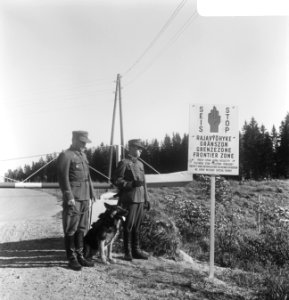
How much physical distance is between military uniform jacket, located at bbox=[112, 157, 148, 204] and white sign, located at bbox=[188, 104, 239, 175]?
37.2 inches

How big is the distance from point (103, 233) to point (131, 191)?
78 cm

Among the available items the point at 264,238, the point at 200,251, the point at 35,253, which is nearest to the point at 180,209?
the point at 264,238

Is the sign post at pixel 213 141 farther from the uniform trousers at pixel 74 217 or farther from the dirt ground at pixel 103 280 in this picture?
the uniform trousers at pixel 74 217

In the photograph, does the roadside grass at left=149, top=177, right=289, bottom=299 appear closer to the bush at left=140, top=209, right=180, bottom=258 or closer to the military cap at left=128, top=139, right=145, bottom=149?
the bush at left=140, top=209, right=180, bottom=258

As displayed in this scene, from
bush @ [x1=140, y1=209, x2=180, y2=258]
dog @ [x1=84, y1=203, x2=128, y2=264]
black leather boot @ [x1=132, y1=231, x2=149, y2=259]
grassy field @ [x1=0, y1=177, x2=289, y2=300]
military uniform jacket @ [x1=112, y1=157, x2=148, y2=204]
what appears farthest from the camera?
bush @ [x1=140, y1=209, x2=180, y2=258]

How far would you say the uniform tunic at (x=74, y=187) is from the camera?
545cm

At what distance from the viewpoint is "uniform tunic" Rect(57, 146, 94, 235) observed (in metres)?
5.45

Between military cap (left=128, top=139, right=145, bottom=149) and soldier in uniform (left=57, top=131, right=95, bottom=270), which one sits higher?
military cap (left=128, top=139, right=145, bottom=149)

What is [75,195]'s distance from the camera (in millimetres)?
5555

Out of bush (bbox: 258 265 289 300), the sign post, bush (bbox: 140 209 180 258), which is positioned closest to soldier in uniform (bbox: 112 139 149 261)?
bush (bbox: 140 209 180 258)

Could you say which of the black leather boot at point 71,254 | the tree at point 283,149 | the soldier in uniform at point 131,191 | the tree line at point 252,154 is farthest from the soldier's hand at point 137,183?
the tree at point 283,149

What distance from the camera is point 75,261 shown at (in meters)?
5.55

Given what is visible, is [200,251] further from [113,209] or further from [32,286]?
[32,286]

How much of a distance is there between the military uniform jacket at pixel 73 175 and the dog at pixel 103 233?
431mm
